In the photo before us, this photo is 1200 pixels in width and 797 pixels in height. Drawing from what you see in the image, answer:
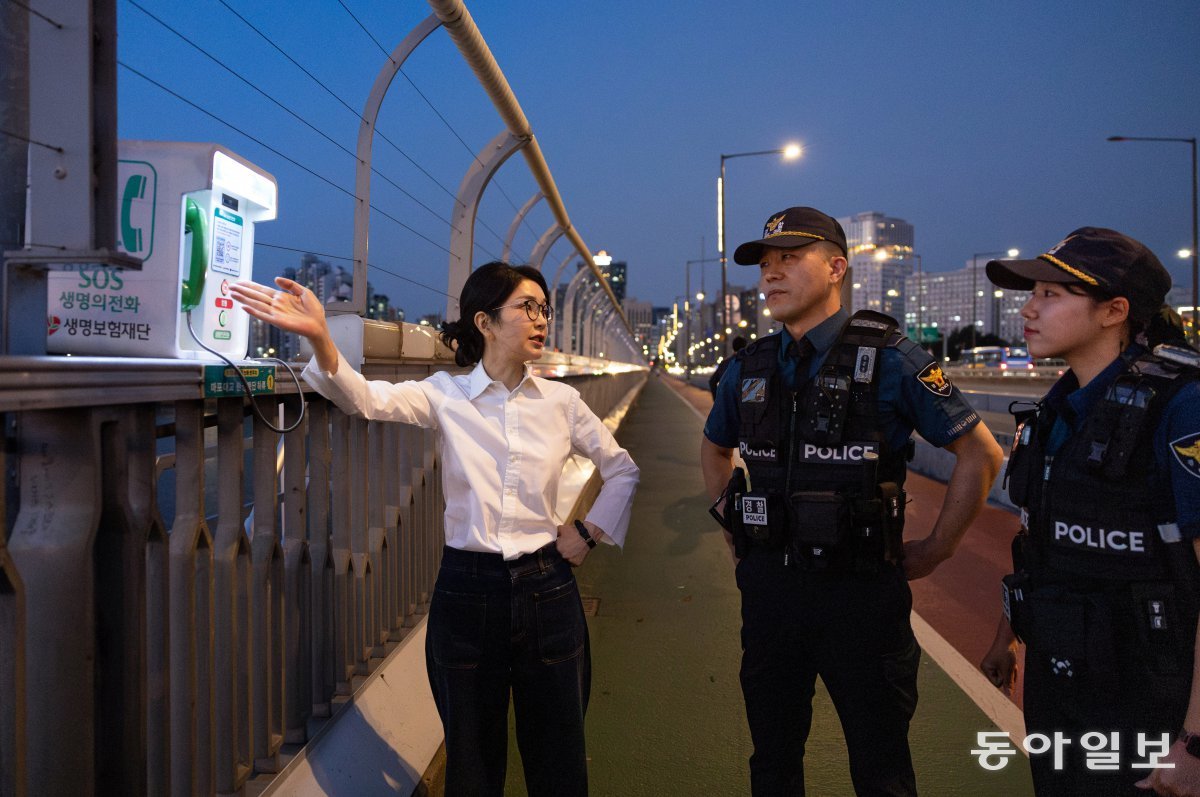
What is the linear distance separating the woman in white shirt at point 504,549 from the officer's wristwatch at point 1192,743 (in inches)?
55.8

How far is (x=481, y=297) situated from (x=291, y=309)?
60 cm

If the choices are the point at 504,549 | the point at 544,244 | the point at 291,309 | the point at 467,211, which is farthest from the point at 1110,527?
the point at 544,244

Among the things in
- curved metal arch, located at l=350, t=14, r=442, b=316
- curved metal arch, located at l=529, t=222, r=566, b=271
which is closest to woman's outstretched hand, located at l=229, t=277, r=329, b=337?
curved metal arch, located at l=350, t=14, r=442, b=316

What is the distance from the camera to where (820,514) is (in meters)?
2.46

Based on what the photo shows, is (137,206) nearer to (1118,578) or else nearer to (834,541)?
(834,541)

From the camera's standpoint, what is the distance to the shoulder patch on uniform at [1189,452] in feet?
6.24

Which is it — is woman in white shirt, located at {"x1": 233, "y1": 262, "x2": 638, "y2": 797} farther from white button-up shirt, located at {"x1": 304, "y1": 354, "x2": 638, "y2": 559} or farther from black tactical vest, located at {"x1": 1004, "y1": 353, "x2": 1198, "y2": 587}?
black tactical vest, located at {"x1": 1004, "y1": 353, "x2": 1198, "y2": 587}

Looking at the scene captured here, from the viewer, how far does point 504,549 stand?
2.32 metres

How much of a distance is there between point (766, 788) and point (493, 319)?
167 centimetres

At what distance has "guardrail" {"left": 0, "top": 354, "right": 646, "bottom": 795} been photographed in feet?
5.51

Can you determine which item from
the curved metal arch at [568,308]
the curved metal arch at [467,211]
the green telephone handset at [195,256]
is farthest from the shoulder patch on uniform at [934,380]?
the curved metal arch at [568,308]

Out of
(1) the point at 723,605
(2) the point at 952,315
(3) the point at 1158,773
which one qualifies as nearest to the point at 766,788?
(3) the point at 1158,773

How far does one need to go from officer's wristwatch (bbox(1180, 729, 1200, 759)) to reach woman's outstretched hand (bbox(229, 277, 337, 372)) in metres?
2.13

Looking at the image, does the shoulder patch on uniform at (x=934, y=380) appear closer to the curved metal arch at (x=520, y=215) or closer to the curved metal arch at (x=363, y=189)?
the curved metal arch at (x=363, y=189)
